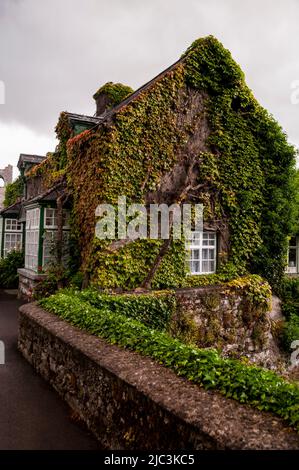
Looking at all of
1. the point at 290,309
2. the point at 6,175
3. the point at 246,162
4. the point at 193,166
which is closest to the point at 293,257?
the point at 290,309

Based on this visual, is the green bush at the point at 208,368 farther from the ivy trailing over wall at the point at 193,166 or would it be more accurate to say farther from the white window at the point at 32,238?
the white window at the point at 32,238

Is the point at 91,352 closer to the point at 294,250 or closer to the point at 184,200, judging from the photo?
the point at 184,200

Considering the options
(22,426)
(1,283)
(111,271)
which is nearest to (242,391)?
(22,426)

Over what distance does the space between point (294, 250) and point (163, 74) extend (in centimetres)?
1265

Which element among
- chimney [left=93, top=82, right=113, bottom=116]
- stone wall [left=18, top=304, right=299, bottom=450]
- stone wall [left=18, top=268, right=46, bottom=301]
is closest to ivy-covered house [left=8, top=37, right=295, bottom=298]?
stone wall [left=18, top=268, right=46, bottom=301]

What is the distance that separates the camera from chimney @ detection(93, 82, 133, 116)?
17766mm

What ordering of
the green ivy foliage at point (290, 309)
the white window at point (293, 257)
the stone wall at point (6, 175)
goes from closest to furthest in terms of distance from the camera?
1. the green ivy foliage at point (290, 309)
2. the white window at point (293, 257)
3. the stone wall at point (6, 175)

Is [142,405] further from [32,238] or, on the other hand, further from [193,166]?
[32,238]

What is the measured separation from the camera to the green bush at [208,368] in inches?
124

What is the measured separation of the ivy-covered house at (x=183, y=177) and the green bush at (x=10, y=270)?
389 cm

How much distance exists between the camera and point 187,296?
→ 10648 mm

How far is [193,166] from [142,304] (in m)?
5.36

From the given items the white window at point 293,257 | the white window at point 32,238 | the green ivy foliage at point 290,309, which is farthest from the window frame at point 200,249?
the white window at point 293,257

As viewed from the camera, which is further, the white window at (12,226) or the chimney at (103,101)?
the white window at (12,226)
